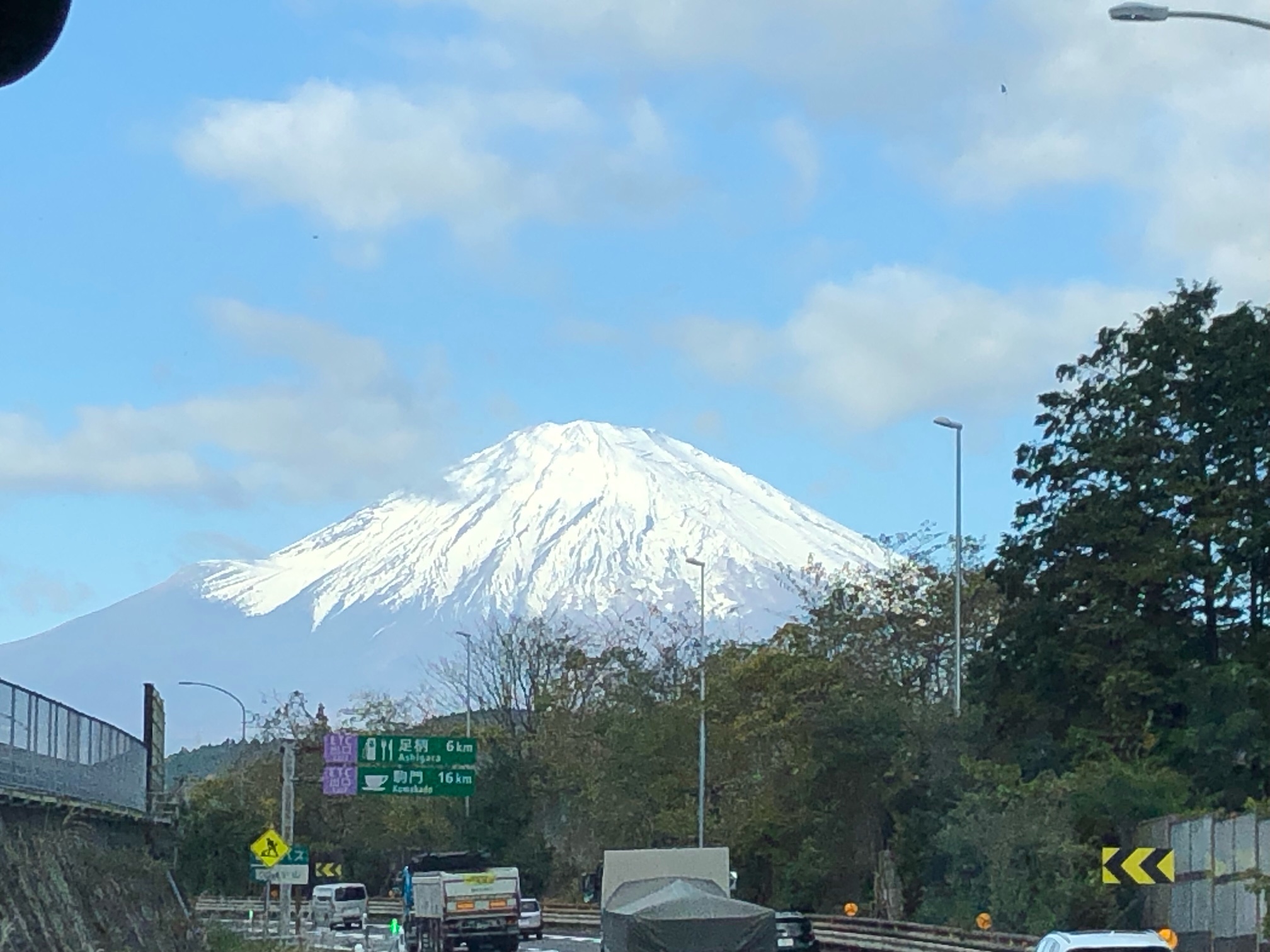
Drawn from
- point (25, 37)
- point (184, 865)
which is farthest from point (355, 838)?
point (25, 37)

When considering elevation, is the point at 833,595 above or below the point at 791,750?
above

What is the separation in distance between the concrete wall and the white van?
27305 mm

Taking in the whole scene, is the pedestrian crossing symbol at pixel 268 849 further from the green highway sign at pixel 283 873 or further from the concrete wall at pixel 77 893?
the concrete wall at pixel 77 893

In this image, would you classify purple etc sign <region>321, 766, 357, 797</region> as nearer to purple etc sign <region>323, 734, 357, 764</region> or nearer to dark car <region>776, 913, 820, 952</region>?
purple etc sign <region>323, 734, 357, 764</region>

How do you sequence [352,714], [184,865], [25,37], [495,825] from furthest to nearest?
1. [352,714]
2. [184,865]
3. [495,825]
4. [25,37]

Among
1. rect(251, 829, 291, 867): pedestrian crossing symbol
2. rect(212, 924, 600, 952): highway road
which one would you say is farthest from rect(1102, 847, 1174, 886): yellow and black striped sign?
rect(251, 829, 291, 867): pedestrian crossing symbol

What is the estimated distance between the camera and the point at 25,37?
3.16 meters

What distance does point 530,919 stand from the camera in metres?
53.4

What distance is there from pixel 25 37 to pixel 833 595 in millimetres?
57564

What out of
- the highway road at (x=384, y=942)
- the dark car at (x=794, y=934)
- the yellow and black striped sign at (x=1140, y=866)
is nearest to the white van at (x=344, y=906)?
the highway road at (x=384, y=942)

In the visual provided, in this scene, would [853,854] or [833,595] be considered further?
[833,595]

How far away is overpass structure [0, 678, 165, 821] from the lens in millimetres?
28719

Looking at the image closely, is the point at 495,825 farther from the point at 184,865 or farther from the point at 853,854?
the point at 853,854

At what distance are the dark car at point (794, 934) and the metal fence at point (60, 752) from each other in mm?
14250
